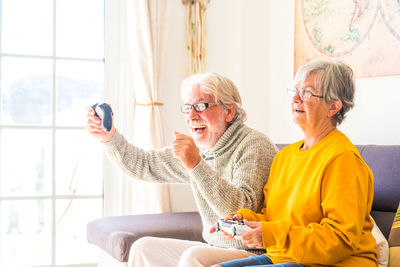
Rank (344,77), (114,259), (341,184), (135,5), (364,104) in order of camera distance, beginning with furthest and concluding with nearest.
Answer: (135,5)
(364,104)
(114,259)
(344,77)
(341,184)

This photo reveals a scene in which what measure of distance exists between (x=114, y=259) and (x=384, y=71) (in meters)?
1.67

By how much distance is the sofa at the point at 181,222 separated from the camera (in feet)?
7.23

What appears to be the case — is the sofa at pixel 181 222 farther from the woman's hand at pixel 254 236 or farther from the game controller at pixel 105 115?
the woman's hand at pixel 254 236

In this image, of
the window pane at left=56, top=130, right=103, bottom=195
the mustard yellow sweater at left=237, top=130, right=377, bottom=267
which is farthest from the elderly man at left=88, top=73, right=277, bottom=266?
the window pane at left=56, top=130, right=103, bottom=195

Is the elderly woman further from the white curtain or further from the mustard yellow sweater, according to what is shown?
the white curtain

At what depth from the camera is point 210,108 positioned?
220 cm

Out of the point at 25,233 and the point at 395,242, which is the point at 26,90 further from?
Result: the point at 395,242

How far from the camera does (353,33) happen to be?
9.78 ft

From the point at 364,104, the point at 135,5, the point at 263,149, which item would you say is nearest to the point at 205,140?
the point at 263,149

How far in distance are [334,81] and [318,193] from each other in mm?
385

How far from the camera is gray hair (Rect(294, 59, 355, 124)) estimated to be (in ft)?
5.78

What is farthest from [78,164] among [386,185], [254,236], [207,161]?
[254,236]

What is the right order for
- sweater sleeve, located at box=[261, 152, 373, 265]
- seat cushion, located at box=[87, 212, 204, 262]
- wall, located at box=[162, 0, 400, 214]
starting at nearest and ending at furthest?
sweater sleeve, located at box=[261, 152, 373, 265]
seat cushion, located at box=[87, 212, 204, 262]
wall, located at box=[162, 0, 400, 214]

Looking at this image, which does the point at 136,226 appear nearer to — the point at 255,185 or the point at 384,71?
the point at 255,185
